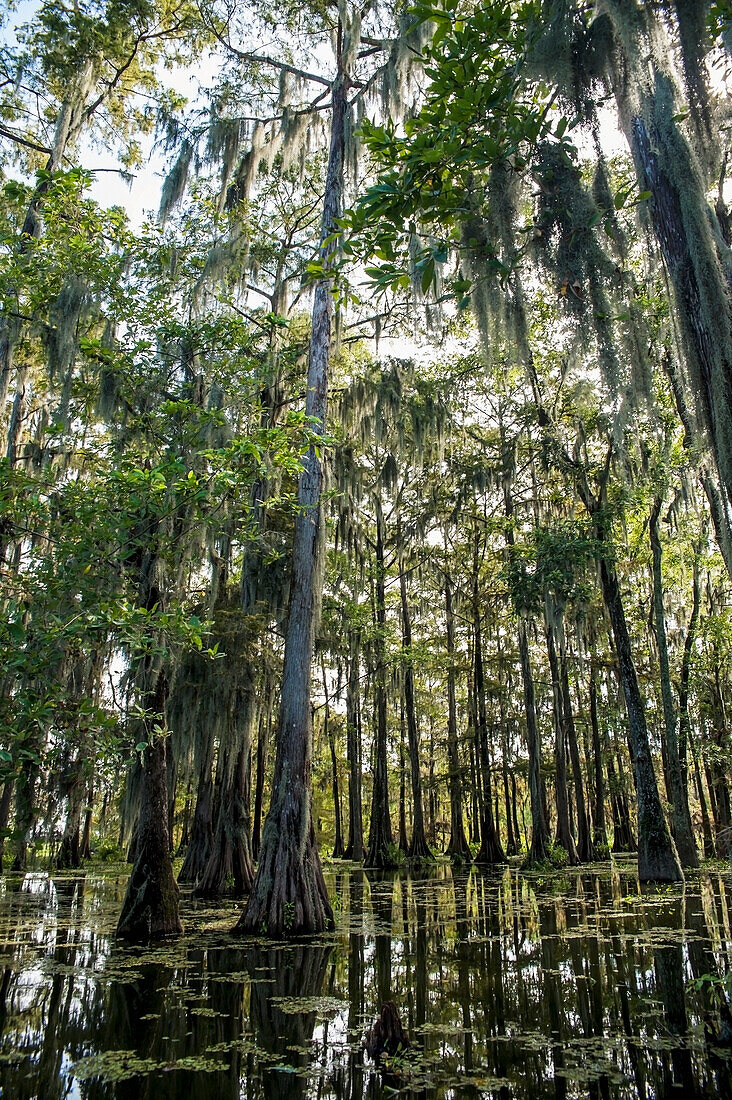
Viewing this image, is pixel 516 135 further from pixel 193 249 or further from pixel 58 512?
pixel 193 249

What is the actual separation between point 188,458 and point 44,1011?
4937 millimetres

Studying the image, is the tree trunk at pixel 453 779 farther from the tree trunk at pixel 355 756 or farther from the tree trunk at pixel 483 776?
the tree trunk at pixel 355 756

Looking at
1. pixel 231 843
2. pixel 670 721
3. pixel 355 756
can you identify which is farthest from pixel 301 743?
pixel 355 756

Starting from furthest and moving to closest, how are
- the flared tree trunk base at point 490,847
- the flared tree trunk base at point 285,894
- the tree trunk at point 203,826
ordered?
the flared tree trunk base at point 490,847 → the tree trunk at point 203,826 → the flared tree trunk base at point 285,894

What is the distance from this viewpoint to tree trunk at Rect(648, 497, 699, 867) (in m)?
10.8

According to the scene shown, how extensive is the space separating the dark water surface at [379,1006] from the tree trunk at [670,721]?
3591 mm

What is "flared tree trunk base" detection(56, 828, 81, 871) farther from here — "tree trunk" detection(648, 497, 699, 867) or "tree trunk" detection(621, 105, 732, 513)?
"tree trunk" detection(621, 105, 732, 513)

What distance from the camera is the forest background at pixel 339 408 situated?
3.10 metres

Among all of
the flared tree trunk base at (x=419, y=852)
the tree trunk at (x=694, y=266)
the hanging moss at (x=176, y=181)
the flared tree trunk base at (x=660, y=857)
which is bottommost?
the flared tree trunk base at (x=419, y=852)

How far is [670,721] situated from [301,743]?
644 centimetres

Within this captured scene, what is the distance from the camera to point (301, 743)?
809 cm

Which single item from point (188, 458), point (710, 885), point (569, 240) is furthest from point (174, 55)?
point (710, 885)

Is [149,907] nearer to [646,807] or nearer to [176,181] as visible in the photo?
[646,807]

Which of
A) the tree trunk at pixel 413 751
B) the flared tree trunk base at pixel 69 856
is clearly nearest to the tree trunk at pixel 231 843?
the tree trunk at pixel 413 751
